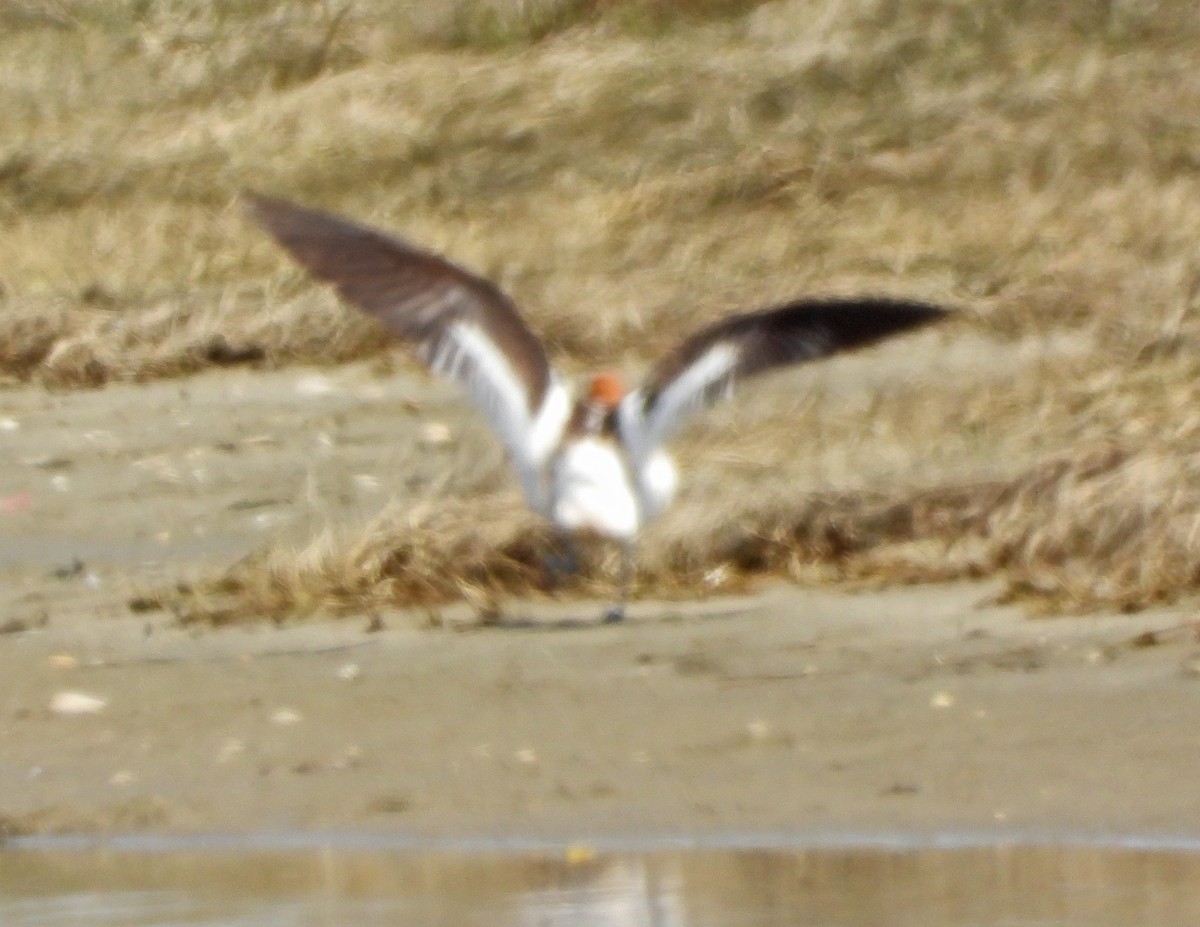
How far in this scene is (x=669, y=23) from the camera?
13.8m

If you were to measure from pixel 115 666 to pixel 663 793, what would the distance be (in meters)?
1.86

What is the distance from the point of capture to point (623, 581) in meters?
7.64

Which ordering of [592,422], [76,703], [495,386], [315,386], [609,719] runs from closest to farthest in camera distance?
1. [609,719]
2. [76,703]
3. [592,422]
4. [495,386]
5. [315,386]

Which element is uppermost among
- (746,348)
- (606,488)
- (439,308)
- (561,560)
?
(439,308)

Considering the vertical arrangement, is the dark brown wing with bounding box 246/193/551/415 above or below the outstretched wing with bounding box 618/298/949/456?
above

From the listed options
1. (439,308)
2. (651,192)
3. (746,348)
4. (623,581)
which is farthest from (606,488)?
(651,192)

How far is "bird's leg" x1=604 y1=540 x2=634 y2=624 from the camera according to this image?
24.4 ft

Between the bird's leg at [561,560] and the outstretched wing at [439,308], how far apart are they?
325 mm

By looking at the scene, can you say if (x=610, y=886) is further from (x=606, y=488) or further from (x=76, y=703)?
(x=606, y=488)

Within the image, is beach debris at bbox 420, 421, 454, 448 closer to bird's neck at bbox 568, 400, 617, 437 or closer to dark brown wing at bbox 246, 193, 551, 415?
dark brown wing at bbox 246, 193, 551, 415

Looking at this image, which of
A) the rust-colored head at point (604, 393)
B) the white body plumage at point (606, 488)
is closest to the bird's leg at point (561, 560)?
the white body plumage at point (606, 488)

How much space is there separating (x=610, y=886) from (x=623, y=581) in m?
2.34

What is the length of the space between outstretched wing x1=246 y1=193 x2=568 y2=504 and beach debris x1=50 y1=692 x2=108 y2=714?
1.68 m

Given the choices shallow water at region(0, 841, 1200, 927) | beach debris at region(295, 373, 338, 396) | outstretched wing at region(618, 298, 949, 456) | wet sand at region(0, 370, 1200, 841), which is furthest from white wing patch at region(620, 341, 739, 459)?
beach debris at region(295, 373, 338, 396)
